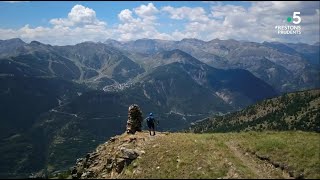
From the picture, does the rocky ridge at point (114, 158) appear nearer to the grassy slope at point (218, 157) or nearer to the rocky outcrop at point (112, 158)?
the rocky outcrop at point (112, 158)

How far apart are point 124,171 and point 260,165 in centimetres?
1951

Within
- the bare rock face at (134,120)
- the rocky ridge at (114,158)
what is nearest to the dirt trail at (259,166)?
the rocky ridge at (114,158)

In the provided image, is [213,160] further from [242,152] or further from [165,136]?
[165,136]

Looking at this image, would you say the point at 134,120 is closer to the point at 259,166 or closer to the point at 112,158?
the point at 112,158

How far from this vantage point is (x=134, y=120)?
77250 millimetres

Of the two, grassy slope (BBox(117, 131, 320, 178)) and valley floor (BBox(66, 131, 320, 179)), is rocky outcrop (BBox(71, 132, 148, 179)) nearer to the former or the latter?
valley floor (BBox(66, 131, 320, 179))

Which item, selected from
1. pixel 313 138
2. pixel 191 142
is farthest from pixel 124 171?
pixel 313 138

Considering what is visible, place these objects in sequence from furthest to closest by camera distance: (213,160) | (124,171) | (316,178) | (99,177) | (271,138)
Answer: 1. (271,138)
2. (99,177)
3. (124,171)
4. (213,160)
5. (316,178)

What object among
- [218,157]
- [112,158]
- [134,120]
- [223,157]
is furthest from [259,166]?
[134,120]

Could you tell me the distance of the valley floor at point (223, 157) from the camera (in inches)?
2000

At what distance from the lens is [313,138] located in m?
64.5

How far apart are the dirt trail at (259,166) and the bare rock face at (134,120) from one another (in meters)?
21.5

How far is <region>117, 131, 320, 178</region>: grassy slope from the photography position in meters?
50.6

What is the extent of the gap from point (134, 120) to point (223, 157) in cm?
2638
